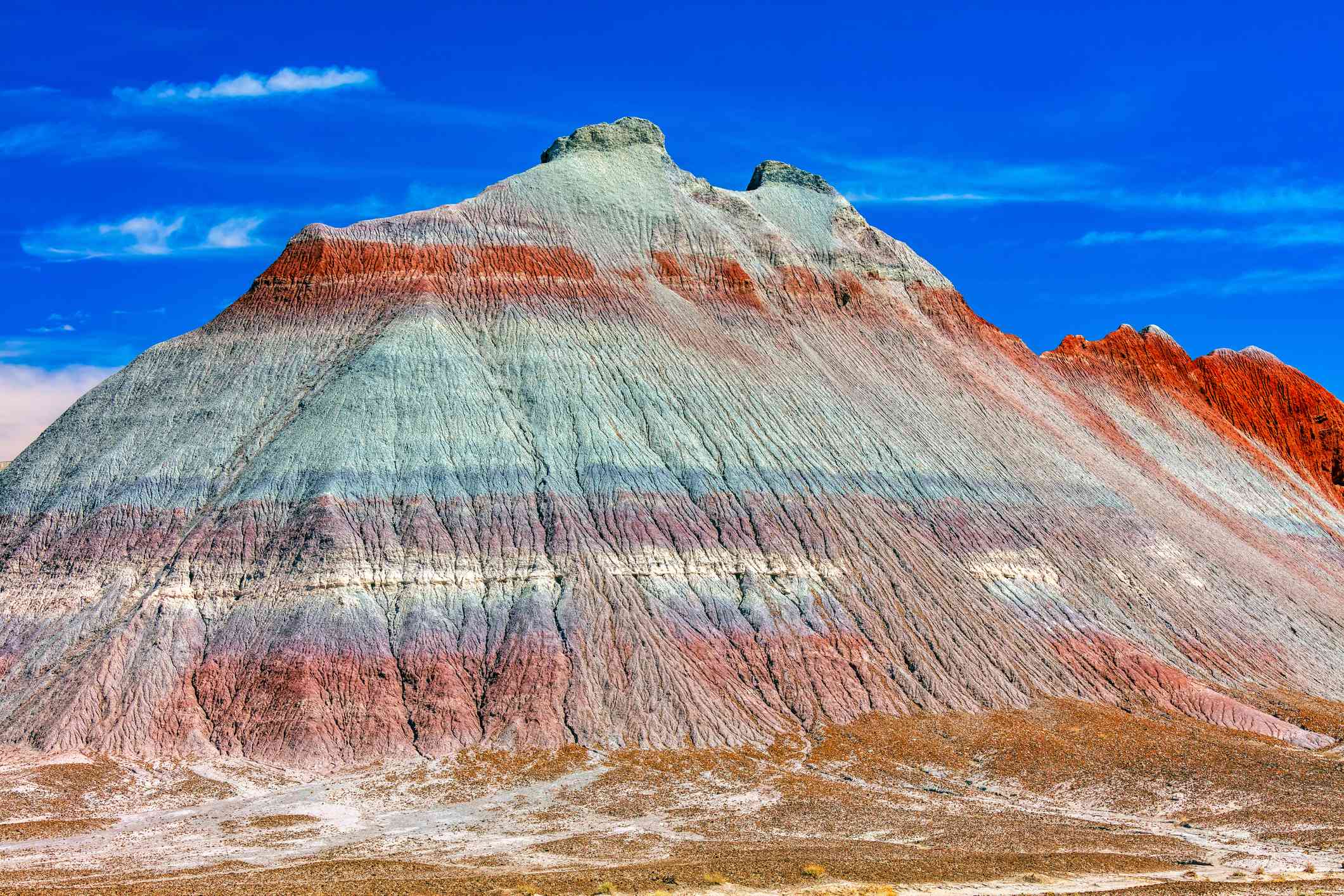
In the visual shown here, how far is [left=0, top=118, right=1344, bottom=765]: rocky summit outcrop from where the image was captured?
44.8 m

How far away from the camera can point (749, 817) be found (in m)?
35.7

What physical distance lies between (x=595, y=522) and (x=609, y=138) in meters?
32.4

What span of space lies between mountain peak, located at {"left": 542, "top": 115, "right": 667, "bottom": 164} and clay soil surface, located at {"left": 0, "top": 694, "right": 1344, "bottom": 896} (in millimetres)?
41652

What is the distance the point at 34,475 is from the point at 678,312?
2953 centimetres

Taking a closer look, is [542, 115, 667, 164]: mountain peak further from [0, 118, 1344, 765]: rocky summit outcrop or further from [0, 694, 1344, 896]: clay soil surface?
[0, 694, 1344, 896]: clay soil surface

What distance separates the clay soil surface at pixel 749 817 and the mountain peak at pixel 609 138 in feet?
137

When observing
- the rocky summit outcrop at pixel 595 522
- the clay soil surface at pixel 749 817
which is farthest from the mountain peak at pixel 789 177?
the clay soil surface at pixel 749 817

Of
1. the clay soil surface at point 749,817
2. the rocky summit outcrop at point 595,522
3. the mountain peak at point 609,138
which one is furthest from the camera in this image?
the mountain peak at point 609,138

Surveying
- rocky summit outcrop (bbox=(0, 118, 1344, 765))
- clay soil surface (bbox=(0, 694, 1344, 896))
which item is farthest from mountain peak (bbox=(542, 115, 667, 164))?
clay soil surface (bbox=(0, 694, 1344, 896))

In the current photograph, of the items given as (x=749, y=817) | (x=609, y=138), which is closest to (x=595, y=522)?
(x=749, y=817)

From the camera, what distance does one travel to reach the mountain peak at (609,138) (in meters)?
75.6

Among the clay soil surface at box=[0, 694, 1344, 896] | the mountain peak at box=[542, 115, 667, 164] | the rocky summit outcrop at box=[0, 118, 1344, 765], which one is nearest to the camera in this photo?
the clay soil surface at box=[0, 694, 1344, 896]

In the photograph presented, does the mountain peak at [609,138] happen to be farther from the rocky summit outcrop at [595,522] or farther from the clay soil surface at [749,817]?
the clay soil surface at [749,817]

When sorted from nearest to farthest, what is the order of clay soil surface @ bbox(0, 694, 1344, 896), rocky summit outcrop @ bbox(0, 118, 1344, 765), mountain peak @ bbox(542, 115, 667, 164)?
clay soil surface @ bbox(0, 694, 1344, 896), rocky summit outcrop @ bbox(0, 118, 1344, 765), mountain peak @ bbox(542, 115, 667, 164)
